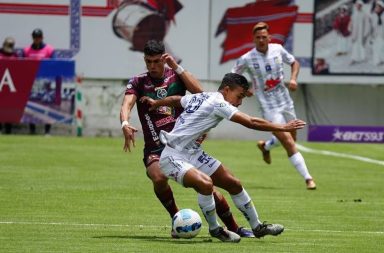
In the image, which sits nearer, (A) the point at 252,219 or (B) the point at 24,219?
(A) the point at 252,219

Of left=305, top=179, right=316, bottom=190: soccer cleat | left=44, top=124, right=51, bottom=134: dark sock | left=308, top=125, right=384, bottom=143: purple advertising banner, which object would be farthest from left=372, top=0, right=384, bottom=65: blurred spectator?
left=305, top=179, right=316, bottom=190: soccer cleat

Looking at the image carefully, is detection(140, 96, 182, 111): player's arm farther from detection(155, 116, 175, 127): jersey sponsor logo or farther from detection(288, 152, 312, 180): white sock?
detection(288, 152, 312, 180): white sock

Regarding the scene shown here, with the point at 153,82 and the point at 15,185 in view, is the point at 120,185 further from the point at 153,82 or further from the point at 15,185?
the point at 153,82

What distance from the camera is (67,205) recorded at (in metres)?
16.5

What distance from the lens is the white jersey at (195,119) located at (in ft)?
42.7

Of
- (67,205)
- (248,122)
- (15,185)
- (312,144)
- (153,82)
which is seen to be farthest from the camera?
(312,144)

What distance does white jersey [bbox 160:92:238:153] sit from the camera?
13000 mm

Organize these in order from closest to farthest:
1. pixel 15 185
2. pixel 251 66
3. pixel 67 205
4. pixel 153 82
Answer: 1. pixel 153 82
2. pixel 67 205
3. pixel 15 185
4. pixel 251 66

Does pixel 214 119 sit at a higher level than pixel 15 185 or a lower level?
higher

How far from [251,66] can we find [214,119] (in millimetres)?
7769

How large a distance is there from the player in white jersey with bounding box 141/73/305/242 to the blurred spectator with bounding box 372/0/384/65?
759 inches

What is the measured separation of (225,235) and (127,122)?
180 centimetres

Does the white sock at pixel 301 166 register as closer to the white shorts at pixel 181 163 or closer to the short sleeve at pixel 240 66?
the short sleeve at pixel 240 66

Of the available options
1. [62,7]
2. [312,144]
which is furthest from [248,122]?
[62,7]
